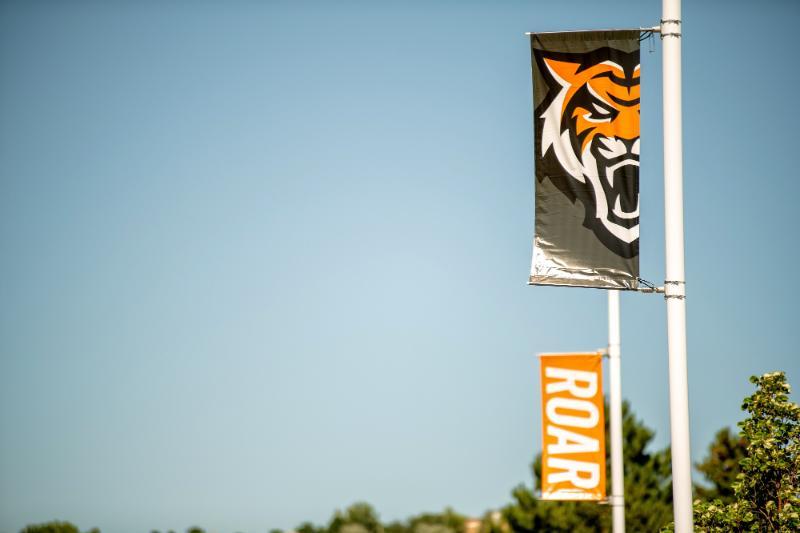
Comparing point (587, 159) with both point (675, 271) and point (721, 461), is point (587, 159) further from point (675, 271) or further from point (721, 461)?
point (721, 461)

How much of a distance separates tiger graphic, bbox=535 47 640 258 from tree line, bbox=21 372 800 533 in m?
5.57

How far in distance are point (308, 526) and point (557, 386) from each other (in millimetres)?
137168

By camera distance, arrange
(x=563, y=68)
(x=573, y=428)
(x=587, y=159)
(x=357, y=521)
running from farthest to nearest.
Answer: (x=357, y=521) → (x=573, y=428) → (x=563, y=68) → (x=587, y=159)

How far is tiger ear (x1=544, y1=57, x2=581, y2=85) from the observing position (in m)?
8.77

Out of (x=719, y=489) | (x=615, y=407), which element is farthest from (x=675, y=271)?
(x=719, y=489)

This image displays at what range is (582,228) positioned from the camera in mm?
8586

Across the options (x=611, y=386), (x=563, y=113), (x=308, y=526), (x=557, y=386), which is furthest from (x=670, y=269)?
(x=308, y=526)

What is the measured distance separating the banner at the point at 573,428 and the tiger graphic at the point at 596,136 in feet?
28.6

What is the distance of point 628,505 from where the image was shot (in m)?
42.6

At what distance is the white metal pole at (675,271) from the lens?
827 centimetres

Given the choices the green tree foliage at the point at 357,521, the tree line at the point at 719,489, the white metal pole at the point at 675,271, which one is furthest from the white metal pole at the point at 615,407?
the green tree foliage at the point at 357,521

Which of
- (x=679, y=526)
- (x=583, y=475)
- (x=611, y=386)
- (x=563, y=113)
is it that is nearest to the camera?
(x=679, y=526)

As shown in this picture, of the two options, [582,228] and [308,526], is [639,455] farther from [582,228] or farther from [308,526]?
[308,526]

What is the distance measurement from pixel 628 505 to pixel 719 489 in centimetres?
451
